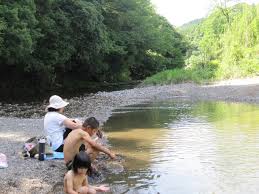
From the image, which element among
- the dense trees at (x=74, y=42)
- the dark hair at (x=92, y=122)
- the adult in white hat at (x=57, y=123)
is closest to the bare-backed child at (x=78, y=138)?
the dark hair at (x=92, y=122)

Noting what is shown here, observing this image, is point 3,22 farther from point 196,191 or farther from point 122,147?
point 196,191

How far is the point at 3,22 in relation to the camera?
2528 centimetres

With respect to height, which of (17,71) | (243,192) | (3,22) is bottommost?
(243,192)

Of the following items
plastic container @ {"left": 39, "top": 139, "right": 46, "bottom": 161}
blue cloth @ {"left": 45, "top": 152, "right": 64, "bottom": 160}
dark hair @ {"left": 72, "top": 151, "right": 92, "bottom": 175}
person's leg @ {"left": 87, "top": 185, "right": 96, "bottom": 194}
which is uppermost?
dark hair @ {"left": 72, "top": 151, "right": 92, "bottom": 175}

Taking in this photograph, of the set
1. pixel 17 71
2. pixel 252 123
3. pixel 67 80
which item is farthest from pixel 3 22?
pixel 67 80

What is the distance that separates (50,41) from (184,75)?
13.1 meters

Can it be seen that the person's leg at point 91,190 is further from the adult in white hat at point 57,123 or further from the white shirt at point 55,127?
the white shirt at point 55,127

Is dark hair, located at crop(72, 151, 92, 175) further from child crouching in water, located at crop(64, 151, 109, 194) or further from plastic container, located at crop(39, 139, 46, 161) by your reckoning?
plastic container, located at crop(39, 139, 46, 161)

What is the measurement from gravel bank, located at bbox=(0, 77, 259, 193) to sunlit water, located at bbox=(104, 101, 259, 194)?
1.23m

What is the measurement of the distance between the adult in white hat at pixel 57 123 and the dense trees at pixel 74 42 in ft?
55.5

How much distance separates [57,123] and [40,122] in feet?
23.4

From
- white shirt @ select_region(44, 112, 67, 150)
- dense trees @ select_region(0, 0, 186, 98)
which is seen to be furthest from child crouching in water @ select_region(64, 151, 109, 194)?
dense trees @ select_region(0, 0, 186, 98)

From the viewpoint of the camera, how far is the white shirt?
9.26 metres

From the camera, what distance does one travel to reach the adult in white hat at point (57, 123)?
30.1 ft
